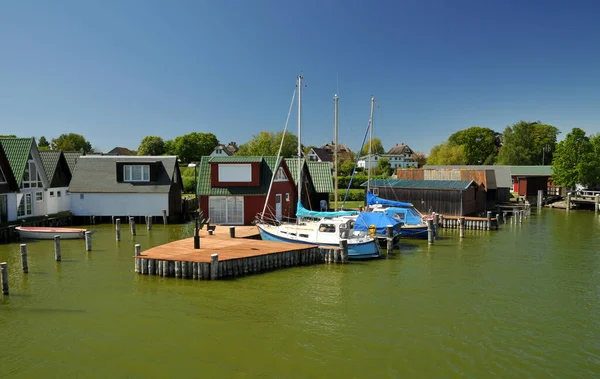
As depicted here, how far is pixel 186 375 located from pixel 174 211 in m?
30.1

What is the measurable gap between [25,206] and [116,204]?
6.83 m

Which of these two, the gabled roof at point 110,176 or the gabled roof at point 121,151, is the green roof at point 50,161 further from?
the gabled roof at point 121,151

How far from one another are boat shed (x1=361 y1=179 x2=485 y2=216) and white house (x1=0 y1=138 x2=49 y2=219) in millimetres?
30458

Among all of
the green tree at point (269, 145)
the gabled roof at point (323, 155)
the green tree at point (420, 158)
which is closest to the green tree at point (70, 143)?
the green tree at point (269, 145)

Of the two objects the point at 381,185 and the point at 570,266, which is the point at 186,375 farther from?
the point at 381,185

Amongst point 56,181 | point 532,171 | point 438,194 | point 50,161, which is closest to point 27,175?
point 56,181

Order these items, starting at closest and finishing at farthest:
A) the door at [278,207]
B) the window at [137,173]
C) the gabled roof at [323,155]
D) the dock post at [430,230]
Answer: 1. the dock post at [430,230]
2. the door at [278,207]
3. the window at [137,173]
4. the gabled roof at [323,155]

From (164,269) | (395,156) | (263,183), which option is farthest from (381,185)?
(395,156)

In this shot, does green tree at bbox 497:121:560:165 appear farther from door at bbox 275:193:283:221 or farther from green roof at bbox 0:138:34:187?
green roof at bbox 0:138:34:187

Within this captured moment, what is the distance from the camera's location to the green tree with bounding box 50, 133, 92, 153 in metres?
101

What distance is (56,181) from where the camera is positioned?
4003 centimetres

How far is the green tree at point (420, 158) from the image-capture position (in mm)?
128875

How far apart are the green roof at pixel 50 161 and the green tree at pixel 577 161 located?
6282 cm

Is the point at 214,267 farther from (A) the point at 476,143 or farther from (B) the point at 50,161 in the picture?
(A) the point at 476,143
